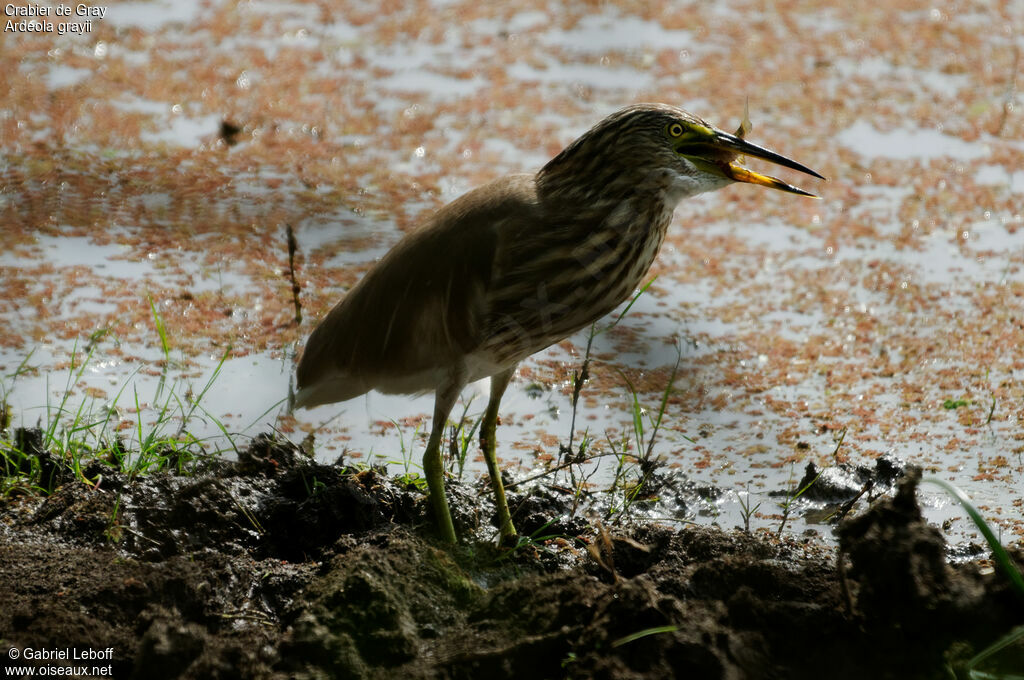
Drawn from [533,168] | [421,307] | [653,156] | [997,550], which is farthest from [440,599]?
[533,168]

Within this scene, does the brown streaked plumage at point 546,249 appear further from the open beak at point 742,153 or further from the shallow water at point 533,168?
the shallow water at point 533,168

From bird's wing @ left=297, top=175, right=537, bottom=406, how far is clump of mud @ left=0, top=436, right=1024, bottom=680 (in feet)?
1.45

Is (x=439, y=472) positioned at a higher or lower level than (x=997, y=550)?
higher

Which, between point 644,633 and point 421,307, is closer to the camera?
point 644,633

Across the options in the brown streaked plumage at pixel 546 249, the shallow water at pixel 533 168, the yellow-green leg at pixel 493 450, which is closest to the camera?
the brown streaked plumage at pixel 546 249

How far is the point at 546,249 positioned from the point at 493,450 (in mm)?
665

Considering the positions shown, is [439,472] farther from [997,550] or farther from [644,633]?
[997,550]

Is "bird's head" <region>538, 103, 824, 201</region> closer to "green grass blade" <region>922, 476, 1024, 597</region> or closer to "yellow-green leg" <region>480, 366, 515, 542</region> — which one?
"yellow-green leg" <region>480, 366, 515, 542</region>

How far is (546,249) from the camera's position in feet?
10.4

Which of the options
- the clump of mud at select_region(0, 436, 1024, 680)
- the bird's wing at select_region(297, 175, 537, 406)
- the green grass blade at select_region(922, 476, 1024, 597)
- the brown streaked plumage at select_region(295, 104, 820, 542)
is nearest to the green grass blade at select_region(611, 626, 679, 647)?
the clump of mud at select_region(0, 436, 1024, 680)

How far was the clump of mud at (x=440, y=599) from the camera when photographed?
2.33 m

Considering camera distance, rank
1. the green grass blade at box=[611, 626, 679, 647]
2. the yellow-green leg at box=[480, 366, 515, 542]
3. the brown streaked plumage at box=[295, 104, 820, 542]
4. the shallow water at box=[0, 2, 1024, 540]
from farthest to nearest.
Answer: the shallow water at box=[0, 2, 1024, 540]
the yellow-green leg at box=[480, 366, 515, 542]
the brown streaked plumage at box=[295, 104, 820, 542]
the green grass blade at box=[611, 626, 679, 647]

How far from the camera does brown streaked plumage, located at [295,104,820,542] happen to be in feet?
10.5

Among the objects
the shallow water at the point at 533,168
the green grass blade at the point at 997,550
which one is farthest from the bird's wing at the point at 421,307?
the green grass blade at the point at 997,550
